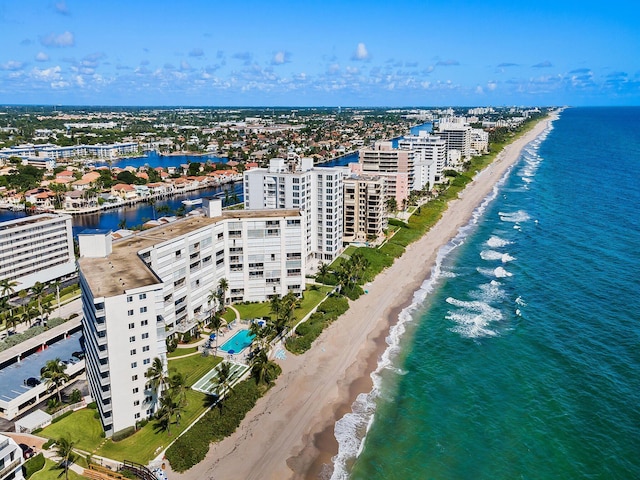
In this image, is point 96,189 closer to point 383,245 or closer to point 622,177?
point 383,245

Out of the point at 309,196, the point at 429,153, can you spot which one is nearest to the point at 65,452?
the point at 309,196

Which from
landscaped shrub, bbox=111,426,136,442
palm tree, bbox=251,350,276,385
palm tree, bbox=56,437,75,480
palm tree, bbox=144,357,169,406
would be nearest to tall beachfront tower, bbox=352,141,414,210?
palm tree, bbox=251,350,276,385

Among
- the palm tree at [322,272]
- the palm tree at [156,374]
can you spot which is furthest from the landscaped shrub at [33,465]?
the palm tree at [322,272]

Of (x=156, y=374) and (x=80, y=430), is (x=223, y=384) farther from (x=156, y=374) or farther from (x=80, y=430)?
(x=80, y=430)

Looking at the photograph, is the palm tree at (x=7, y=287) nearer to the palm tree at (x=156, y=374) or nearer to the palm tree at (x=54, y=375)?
the palm tree at (x=54, y=375)

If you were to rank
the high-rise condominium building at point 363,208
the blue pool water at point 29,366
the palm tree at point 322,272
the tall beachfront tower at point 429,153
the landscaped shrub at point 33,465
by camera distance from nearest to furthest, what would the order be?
the landscaped shrub at point 33,465 < the blue pool water at point 29,366 < the palm tree at point 322,272 < the high-rise condominium building at point 363,208 < the tall beachfront tower at point 429,153
